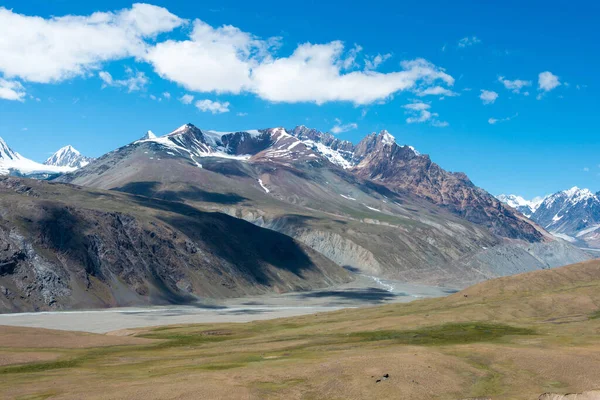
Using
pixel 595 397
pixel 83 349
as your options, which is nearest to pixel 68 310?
pixel 83 349

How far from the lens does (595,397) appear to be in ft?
182

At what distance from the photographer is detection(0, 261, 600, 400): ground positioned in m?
63.1

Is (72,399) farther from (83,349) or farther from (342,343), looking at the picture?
(342,343)

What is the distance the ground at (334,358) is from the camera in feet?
207

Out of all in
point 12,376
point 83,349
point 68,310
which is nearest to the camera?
point 12,376

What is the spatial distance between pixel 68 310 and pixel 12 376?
11222 centimetres

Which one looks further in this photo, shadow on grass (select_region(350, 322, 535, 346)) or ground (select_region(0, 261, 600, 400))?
shadow on grass (select_region(350, 322, 535, 346))

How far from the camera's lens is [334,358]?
7712 cm

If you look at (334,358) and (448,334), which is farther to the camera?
(448,334)

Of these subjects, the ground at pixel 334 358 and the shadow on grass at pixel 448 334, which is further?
the shadow on grass at pixel 448 334

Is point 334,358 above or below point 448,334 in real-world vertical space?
above

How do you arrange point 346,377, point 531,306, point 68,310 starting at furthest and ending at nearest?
point 68,310 → point 531,306 → point 346,377

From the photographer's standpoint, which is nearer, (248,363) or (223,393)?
(223,393)

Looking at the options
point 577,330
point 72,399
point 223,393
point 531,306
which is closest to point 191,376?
point 223,393
